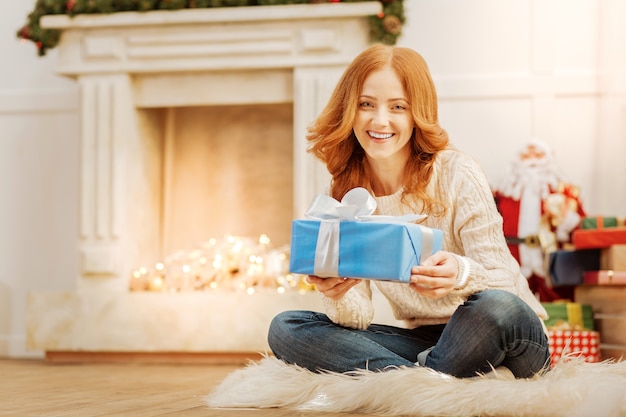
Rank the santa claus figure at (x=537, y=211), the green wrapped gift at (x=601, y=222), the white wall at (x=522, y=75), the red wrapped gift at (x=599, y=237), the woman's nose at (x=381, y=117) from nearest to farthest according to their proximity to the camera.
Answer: the woman's nose at (x=381, y=117), the red wrapped gift at (x=599, y=237), the green wrapped gift at (x=601, y=222), the santa claus figure at (x=537, y=211), the white wall at (x=522, y=75)

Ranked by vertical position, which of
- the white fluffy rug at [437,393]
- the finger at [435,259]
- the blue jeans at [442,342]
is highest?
the finger at [435,259]

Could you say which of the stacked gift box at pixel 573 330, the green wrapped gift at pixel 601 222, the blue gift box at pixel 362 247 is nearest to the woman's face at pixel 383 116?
the blue gift box at pixel 362 247

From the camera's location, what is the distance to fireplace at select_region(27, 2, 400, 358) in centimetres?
321

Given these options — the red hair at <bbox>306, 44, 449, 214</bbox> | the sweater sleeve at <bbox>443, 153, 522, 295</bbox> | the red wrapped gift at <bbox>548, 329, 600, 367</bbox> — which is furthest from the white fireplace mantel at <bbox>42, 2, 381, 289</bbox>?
the sweater sleeve at <bbox>443, 153, 522, 295</bbox>

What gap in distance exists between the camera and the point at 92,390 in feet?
6.66

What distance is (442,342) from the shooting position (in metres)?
1.49

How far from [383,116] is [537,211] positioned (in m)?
1.71

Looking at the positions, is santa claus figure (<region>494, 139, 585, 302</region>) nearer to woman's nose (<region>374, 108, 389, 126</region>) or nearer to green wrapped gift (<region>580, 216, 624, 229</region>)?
green wrapped gift (<region>580, 216, 624, 229</region>)

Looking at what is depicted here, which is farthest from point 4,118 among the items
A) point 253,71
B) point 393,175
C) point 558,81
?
point 393,175

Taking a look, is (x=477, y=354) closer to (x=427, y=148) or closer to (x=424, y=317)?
(x=424, y=317)

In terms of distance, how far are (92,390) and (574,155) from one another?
7.02 feet

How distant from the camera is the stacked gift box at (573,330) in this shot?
255 centimetres

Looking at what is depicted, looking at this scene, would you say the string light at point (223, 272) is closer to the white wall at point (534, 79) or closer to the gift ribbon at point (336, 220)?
the white wall at point (534, 79)

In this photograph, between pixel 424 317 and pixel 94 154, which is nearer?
pixel 424 317
